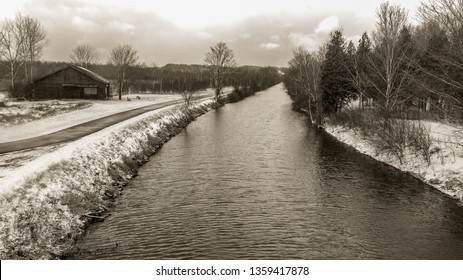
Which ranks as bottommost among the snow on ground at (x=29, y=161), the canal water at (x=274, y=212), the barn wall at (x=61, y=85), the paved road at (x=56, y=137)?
the canal water at (x=274, y=212)

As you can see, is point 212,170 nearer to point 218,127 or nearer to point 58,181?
point 58,181

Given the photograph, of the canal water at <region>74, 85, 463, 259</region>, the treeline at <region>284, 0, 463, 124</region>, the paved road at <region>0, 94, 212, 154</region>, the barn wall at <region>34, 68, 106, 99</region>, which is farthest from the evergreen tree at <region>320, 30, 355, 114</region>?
the barn wall at <region>34, 68, 106, 99</region>

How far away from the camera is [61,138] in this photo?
81.7 feet

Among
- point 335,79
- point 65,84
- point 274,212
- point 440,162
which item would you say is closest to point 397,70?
point 335,79

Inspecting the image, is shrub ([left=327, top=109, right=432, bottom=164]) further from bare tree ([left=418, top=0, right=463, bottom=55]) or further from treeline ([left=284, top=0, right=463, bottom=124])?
bare tree ([left=418, top=0, right=463, bottom=55])

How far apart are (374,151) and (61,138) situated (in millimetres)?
22316

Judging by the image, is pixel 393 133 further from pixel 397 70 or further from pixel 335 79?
pixel 335 79

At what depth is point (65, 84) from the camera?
5669cm

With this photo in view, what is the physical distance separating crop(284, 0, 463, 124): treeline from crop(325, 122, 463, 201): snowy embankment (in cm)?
153

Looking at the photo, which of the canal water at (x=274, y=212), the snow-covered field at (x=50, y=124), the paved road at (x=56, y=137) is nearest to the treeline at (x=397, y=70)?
the canal water at (x=274, y=212)

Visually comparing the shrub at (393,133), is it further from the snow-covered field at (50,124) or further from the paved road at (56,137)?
the snow-covered field at (50,124)

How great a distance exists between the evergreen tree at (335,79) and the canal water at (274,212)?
16687mm

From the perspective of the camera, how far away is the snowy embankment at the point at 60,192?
39.8 feet
